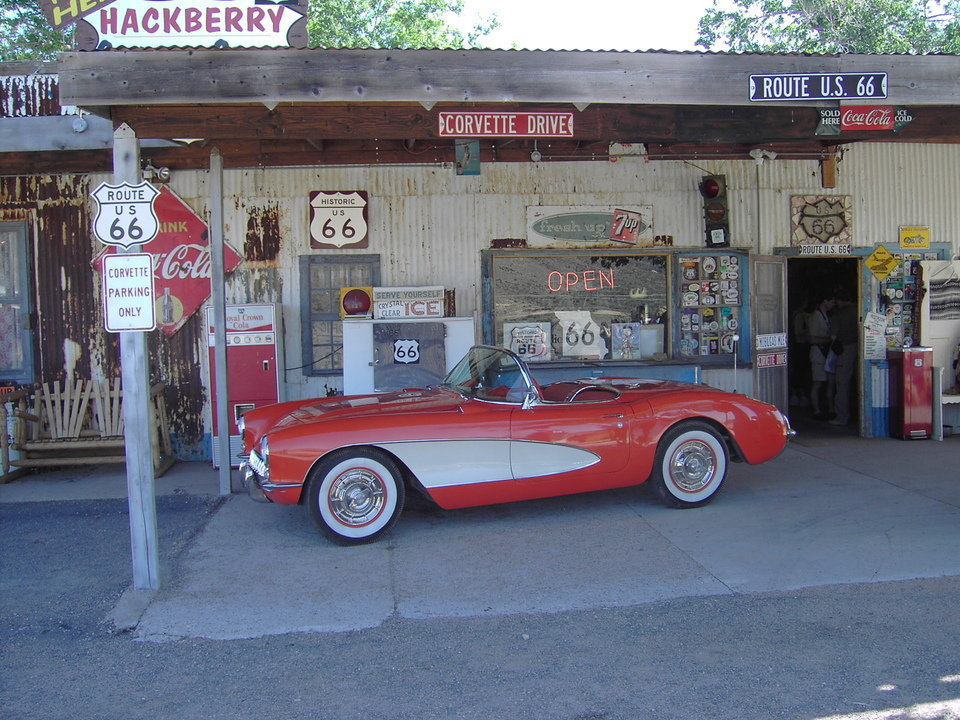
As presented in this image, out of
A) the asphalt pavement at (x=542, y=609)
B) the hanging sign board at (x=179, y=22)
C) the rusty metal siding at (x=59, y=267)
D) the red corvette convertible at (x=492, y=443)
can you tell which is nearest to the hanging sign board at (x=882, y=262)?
the asphalt pavement at (x=542, y=609)

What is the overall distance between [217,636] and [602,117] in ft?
15.0

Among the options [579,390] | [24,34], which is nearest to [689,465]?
[579,390]

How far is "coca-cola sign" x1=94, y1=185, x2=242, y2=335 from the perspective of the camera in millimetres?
9258

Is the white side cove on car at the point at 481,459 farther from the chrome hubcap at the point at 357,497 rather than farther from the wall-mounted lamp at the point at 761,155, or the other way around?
the wall-mounted lamp at the point at 761,155

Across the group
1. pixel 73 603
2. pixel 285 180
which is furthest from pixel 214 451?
pixel 73 603

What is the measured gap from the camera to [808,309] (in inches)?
500

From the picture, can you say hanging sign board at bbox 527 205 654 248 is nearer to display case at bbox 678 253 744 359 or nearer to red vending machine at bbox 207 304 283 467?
display case at bbox 678 253 744 359

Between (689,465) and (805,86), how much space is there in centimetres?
296

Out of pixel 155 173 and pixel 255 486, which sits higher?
pixel 155 173

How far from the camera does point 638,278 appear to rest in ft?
32.2

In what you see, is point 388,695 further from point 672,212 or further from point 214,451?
point 672,212

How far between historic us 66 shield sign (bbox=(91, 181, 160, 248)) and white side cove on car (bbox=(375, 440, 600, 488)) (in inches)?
81.6

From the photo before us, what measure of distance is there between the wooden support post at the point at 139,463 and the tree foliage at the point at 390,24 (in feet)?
74.0

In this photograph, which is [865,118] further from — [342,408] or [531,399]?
[342,408]
